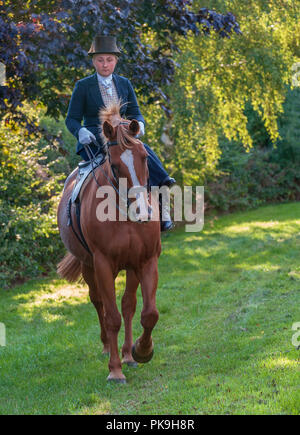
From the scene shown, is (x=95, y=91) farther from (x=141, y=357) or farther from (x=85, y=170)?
(x=141, y=357)

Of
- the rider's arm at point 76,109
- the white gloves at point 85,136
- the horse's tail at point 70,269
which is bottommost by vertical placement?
the horse's tail at point 70,269

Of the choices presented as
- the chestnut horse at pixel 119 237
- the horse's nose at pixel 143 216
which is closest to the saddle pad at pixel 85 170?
the chestnut horse at pixel 119 237

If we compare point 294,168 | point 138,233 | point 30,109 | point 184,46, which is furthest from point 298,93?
point 138,233

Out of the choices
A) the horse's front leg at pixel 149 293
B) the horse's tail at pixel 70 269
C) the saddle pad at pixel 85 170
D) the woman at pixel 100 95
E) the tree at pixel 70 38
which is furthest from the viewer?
the tree at pixel 70 38

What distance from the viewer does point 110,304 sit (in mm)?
6418

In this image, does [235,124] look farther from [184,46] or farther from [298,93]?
[298,93]

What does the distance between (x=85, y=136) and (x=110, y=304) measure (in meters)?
1.71

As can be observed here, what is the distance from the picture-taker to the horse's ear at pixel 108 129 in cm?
588

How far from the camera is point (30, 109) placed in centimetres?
1320

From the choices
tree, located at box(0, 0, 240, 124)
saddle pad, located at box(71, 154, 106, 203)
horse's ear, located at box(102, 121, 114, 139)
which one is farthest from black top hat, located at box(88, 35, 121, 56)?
tree, located at box(0, 0, 240, 124)

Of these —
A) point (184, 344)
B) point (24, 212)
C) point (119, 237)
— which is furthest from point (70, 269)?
point (24, 212)

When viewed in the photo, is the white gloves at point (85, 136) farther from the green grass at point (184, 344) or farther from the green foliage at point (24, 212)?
the green foliage at point (24, 212)

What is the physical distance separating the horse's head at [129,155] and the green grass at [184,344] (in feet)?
5.57

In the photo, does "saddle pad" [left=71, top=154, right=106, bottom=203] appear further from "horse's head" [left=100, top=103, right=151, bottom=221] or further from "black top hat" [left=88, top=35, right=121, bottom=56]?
"black top hat" [left=88, top=35, right=121, bottom=56]
